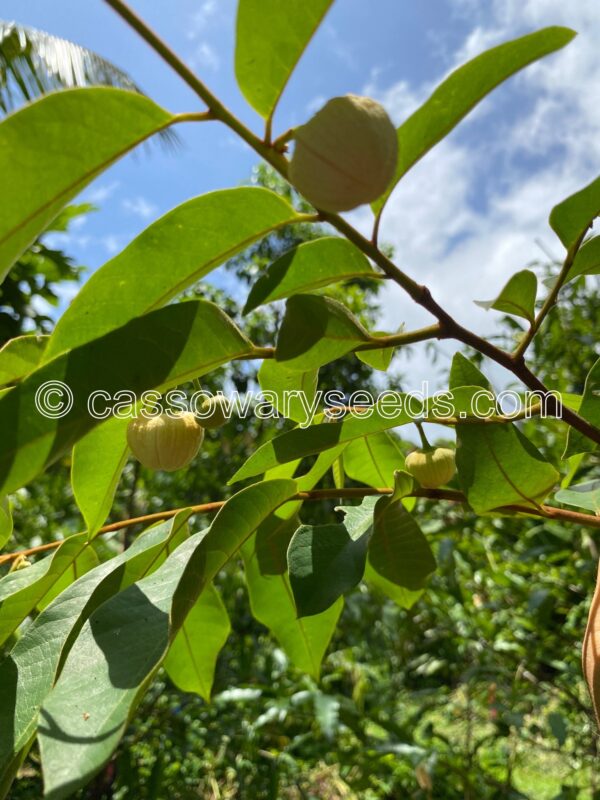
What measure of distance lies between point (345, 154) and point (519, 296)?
0.69 ft

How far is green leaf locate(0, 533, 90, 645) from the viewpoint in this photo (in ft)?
1.81

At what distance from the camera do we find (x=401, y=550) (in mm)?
649

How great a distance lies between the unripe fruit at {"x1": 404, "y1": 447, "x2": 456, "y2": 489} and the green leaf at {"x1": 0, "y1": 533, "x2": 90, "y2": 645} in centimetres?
32

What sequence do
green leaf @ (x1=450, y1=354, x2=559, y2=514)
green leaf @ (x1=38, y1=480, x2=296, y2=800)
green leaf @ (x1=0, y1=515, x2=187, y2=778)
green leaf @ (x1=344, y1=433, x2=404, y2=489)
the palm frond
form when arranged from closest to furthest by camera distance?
green leaf @ (x1=38, y1=480, x2=296, y2=800) < green leaf @ (x1=0, y1=515, x2=187, y2=778) < green leaf @ (x1=450, y1=354, x2=559, y2=514) < green leaf @ (x1=344, y1=433, x2=404, y2=489) < the palm frond

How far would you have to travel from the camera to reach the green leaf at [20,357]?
490mm

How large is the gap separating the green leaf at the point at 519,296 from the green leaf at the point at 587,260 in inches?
1.2

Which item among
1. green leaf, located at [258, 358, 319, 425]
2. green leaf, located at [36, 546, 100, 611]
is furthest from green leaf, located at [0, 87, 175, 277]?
green leaf, located at [36, 546, 100, 611]

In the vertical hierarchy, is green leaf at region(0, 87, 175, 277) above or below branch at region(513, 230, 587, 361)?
above

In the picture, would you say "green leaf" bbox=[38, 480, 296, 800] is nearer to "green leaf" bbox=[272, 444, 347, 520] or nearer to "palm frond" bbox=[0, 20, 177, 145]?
"green leaf" bbox=[272, 444, 347, 520]

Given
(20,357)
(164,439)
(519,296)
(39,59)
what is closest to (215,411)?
(164,439)

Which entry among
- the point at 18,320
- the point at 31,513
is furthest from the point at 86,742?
the point at 18,320

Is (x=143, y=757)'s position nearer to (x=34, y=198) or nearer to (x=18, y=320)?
(x=18, y=320)

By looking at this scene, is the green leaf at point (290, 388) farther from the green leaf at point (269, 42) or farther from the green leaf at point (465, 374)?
the green leaf at point (269, 42)

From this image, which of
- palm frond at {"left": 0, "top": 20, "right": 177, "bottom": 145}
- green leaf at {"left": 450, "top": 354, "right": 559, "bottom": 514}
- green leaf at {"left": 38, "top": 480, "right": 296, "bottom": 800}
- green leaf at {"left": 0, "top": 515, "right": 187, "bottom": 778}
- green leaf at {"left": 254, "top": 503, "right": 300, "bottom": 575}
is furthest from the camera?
palm frond at {"left": 0, "top": 20, "right": 177, "bottom": 145}
